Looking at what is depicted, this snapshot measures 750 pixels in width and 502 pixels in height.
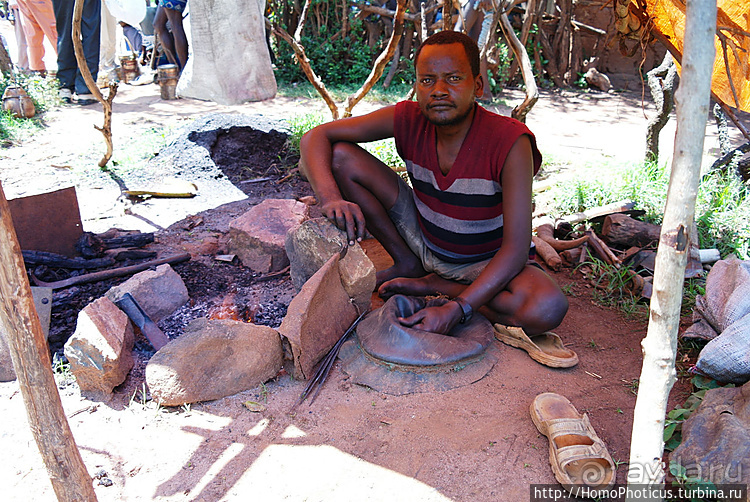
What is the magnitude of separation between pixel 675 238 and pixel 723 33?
70.3 inches

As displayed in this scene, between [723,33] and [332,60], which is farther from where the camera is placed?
[332,60]

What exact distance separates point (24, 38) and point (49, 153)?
5.55m

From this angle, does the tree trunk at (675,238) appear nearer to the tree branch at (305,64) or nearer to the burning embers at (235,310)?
the burning embers at (235,310)

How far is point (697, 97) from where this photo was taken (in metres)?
1.19

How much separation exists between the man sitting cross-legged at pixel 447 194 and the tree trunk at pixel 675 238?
981mm

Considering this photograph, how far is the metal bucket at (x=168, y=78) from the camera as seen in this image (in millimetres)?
7883

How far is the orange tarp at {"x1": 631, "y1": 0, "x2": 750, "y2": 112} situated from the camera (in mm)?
2459

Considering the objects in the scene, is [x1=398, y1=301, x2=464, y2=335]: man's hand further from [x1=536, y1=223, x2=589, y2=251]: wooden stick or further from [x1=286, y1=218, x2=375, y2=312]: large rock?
[x1=536, y1=223, x2=589, y2=251]: wooden stick

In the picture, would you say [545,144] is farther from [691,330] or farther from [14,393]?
[14,393]

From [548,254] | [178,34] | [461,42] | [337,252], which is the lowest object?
[548,254]

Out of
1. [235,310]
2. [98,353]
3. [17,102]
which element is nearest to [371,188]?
[235,310]

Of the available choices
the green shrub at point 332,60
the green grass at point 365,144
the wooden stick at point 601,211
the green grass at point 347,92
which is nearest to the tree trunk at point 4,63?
the green grass at point 347,92

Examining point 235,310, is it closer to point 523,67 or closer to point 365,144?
point 523,67

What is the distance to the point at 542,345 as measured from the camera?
8.07ft
